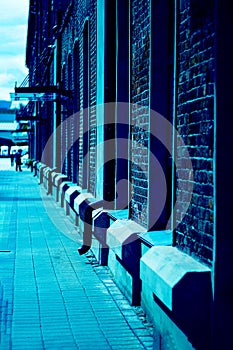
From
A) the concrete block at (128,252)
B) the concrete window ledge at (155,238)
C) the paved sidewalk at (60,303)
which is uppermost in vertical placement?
the concrete window ledge at (155,238)

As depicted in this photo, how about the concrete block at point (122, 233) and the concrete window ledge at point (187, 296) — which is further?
the concrete block at point (122, 233)

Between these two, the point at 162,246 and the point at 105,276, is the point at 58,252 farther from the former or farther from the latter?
the point at 162,246

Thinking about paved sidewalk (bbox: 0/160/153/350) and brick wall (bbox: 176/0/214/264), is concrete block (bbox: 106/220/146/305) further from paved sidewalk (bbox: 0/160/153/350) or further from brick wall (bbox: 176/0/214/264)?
brick wall (bbox: 176/0/214/264)

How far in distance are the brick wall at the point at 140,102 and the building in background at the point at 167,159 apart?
0.03 feet

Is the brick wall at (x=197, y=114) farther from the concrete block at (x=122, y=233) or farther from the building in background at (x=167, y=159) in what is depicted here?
the concrete block at (x=122, y=233)

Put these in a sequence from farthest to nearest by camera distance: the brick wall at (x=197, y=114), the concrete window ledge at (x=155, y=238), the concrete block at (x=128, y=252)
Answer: the concrete block at (x=128, y=252), the concrete window ledge at (x=155, y=238), the brick wall at (x=197, y=114)

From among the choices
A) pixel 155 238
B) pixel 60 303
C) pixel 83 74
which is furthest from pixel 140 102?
pixel 83 74

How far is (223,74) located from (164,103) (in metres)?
2.16

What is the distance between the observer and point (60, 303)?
6844mm

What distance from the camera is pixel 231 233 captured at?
12.9 ft

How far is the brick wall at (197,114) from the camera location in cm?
413

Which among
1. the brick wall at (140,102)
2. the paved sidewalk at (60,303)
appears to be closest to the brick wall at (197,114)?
the paved sidewalk at (60,303)

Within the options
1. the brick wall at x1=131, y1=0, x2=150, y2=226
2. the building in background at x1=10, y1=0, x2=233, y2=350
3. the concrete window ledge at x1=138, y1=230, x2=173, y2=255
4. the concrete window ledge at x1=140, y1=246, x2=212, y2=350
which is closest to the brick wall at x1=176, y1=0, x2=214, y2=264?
the building in background at x1=10, y1=0, x2=233, y2=350

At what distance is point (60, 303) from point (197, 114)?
10.5 ft
